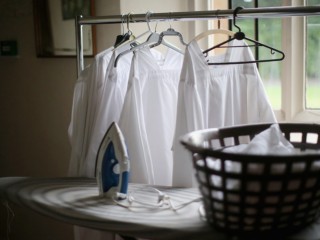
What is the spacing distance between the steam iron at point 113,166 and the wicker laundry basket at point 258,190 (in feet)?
0.82

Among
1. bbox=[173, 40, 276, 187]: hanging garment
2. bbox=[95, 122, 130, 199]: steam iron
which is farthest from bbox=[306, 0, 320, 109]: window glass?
bbox=[95, 122, 130, 199]: steam iron

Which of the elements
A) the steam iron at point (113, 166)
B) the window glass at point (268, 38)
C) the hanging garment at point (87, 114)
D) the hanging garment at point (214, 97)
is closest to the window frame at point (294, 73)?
the window glass at point (268, 38)

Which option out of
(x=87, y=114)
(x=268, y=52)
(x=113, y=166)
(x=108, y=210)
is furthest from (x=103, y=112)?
(x=268, y=52)

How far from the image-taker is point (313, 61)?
1.65m

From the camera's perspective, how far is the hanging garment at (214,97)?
45.4 inches

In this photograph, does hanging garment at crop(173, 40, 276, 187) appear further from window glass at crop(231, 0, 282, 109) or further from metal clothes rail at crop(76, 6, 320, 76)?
window glass at crop(231, 0, 282, 109)

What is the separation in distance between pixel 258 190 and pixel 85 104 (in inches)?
27.9

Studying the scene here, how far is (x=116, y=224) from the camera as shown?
0.90 meters

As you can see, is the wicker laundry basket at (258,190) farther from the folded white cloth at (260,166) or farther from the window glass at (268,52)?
the window glass at (268,52)

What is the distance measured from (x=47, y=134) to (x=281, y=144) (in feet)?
4.26

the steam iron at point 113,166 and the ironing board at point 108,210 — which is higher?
the steam iron at point 113,166

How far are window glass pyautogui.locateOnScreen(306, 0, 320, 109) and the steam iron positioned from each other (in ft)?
2.92

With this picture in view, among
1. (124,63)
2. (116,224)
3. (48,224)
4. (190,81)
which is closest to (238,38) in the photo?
(190,81)

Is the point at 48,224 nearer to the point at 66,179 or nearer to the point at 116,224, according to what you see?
the point at 66,179
